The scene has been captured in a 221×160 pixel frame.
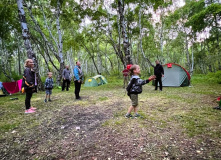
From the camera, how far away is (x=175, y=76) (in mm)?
11484

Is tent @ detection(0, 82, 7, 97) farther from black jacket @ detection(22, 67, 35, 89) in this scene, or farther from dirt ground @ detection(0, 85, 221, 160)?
dirt ground @ detection(0, 85, 221, 160)

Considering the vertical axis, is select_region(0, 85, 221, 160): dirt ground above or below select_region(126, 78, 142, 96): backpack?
below

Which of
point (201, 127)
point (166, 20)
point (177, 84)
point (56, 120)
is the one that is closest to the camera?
point (201, 127)

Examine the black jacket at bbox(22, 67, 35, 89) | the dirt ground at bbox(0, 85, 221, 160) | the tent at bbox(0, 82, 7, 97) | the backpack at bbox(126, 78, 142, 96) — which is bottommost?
the dirt ground at bbox(0, 85, 221, 160)

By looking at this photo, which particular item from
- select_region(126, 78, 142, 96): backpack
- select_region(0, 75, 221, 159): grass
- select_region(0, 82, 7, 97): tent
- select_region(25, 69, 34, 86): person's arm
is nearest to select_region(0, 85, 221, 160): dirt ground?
select_region(0, 75, 221, 159): grass

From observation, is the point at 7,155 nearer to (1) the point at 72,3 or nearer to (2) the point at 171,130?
(2) the point at 171,130

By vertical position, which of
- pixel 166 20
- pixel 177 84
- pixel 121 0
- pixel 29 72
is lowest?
pixel 177 84

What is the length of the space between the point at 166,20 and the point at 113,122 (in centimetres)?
1963

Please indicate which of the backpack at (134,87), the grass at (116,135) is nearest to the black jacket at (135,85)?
the backpack at (134,87)

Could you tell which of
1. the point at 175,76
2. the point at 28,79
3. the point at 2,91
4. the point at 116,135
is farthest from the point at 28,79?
the point at 175,76

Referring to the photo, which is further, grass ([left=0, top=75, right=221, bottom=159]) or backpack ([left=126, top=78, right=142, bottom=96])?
backpack ([left=126, top=78, right=142, bottom=96])

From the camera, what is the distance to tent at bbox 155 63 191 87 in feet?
37.0

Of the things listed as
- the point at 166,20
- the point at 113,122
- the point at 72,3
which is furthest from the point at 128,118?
the point at 166,20

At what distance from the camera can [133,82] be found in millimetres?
4207
